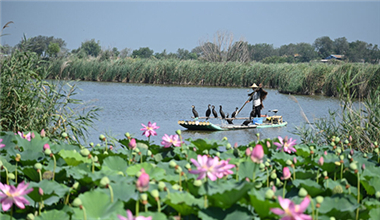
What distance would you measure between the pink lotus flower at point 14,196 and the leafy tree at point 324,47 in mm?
96602

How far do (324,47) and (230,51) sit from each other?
170ft

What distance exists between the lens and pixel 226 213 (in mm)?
1855

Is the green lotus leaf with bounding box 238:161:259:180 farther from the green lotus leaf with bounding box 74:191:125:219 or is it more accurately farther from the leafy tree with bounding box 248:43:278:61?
the leafy tree with bounding box 248:43:278:61

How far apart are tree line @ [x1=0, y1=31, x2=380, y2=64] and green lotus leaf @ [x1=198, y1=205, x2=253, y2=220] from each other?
4275 mm

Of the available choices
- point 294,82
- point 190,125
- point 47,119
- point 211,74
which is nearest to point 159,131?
point 190,125

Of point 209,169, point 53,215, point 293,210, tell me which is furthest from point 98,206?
point 293,210

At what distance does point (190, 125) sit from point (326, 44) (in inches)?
3656

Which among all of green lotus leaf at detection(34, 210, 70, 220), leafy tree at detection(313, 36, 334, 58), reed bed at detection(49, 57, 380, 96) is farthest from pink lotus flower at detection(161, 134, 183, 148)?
leafy tree at detection(313, 36, 334, 58)

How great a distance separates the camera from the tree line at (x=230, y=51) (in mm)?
8047

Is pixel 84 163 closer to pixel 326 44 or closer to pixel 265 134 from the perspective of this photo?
pixel 265 134

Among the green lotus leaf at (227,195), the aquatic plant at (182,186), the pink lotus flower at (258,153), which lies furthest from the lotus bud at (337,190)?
the green lotus leaf at (227,195)

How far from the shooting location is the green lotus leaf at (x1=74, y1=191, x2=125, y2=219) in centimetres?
185

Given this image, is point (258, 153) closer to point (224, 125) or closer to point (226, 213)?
point (226, 213)

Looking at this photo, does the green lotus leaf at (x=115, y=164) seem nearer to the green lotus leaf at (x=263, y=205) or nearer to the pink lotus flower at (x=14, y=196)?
the pink lotus flower at (x=14, y=196)
